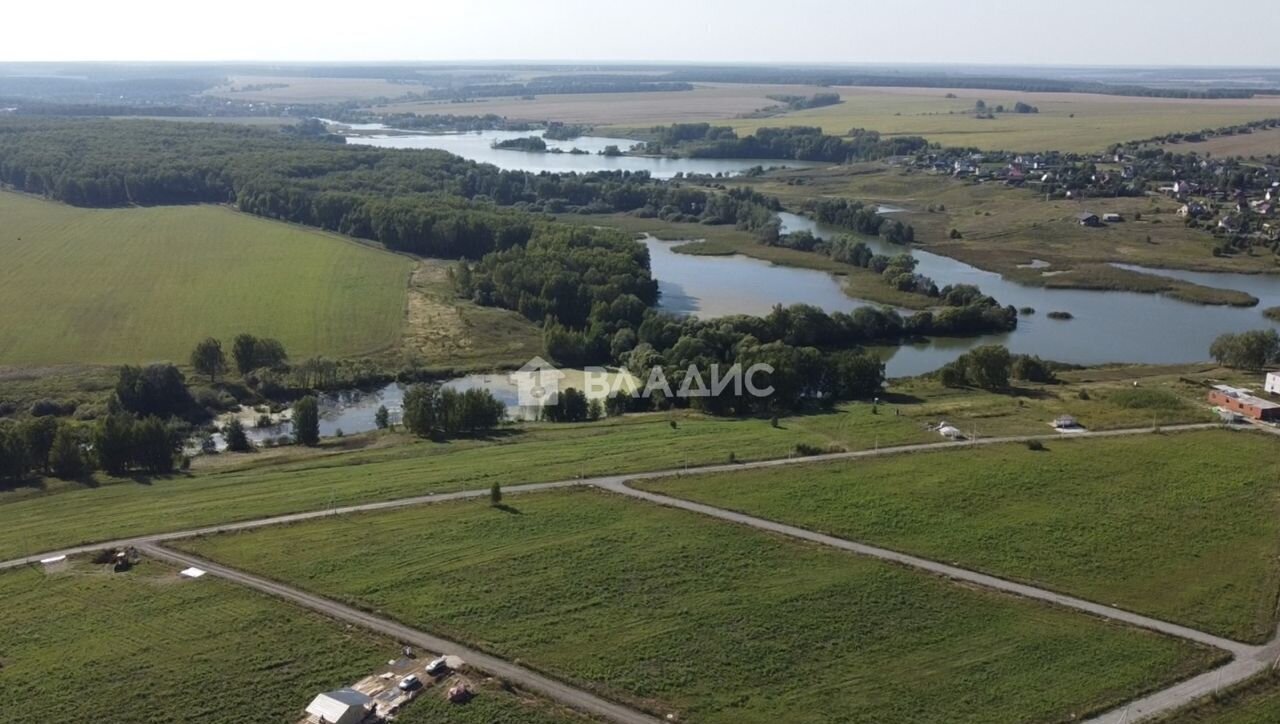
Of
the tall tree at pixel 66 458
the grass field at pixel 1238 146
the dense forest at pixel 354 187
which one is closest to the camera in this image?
the tall tree at pixel 66 458

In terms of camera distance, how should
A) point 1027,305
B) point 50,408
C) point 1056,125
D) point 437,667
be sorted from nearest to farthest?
1. point 437,667
2. point 50,408
3. point 1027,305
4. point 1056,125

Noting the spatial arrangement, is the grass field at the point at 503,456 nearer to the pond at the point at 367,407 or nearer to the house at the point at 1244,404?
the house at the point at 1244,404

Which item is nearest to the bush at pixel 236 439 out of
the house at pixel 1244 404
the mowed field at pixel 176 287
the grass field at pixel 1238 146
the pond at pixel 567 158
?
the mowed field at pixel 176 287

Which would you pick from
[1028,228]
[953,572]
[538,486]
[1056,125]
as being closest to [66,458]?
[538,486]

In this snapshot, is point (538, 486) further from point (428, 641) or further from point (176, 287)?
point (176, 287)

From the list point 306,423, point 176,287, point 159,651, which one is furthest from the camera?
point 176,287

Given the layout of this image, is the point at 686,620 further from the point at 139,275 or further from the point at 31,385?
the point at 139,275

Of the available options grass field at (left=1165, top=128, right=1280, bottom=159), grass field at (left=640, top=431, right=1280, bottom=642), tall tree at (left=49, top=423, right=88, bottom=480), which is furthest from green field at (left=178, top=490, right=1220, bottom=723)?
grass field at (left=1165, top=128, right=1280, bottom=159)
